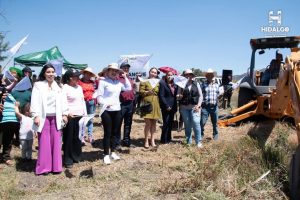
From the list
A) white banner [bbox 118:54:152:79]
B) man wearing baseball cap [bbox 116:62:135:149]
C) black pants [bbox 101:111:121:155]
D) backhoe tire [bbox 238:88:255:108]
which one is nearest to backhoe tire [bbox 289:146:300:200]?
black pants [bbox 101:111:121:155]

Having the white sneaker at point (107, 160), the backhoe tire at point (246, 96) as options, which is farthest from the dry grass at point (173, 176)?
the backhoe tire at point (246, 96)

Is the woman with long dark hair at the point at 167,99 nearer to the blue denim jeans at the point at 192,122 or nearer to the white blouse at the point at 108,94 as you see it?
the blue denim jeans at the point at 192,122

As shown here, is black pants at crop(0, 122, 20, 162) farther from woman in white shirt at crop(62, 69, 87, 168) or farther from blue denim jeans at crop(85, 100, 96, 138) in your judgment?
blue denim jeans at crop(85, 100, 96, 138)

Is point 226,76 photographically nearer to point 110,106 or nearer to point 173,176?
point 110,106

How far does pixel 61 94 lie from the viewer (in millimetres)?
6555

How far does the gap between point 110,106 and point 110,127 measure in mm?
370

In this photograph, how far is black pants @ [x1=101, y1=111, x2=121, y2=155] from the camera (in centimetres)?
666

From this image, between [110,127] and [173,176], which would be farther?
[110,127]

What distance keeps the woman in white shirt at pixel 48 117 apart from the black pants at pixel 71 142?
17.2 inches

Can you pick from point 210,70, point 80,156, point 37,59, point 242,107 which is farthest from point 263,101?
point 37,59

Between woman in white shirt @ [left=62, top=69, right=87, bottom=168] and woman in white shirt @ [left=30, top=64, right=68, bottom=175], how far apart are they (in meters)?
0.37

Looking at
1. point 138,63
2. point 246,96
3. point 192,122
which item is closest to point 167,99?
point 192,122

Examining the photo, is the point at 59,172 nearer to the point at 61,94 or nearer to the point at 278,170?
the point at 61,94

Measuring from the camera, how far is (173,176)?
5.72 metres
